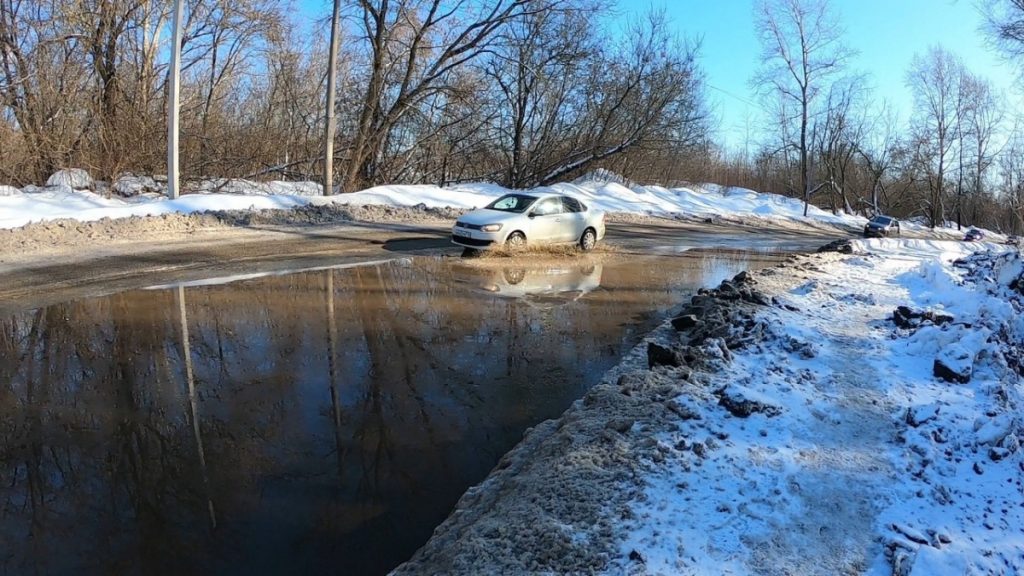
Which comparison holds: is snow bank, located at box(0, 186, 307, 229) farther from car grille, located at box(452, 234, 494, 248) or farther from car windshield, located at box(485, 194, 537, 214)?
car windshield, located at box(485, 194, 537, 214)

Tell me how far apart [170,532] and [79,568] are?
469mm

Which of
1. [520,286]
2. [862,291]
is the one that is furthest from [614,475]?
[862,291]

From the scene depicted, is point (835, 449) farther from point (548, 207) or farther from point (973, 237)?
point (973, 237)

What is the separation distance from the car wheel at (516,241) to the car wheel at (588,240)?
7.45 feet

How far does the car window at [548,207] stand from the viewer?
50.1 ft

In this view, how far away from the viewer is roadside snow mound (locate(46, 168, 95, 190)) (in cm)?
2038

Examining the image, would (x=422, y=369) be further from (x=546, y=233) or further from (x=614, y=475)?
(x=546, y=233)

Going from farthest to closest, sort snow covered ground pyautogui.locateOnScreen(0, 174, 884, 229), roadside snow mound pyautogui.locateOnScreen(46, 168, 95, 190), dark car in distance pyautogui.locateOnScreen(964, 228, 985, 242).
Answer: dark car in distance pyautogui.locateOnScreen(964, 228, 985, 242) < roadside snow mound pyautogui.locateOnScreen(46, 168, 95, 190) < snow covered ground pyautogui.locateOnScreen(0, 174, 884, 229)

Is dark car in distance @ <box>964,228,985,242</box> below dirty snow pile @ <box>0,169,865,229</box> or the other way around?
below

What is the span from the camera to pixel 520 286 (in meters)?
11.6

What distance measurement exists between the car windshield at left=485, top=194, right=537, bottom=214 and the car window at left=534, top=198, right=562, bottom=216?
218mm

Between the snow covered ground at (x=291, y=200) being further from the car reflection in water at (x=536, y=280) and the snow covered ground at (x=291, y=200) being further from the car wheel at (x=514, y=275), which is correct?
the car wheel at (x=514, y=275)

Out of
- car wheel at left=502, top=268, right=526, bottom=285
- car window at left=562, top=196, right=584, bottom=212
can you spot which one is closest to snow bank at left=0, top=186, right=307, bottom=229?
car window at left=562, top=196, right=584, bottom=212

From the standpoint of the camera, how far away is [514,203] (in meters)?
15.4
